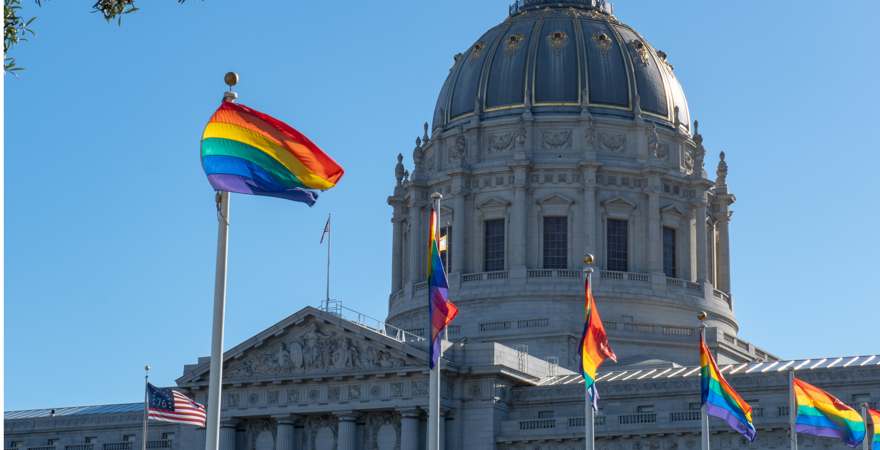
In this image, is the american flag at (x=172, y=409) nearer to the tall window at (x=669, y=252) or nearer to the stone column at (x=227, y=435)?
the stone column at (x=227, y=435)

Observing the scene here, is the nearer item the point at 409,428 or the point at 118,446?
the point at 409,428

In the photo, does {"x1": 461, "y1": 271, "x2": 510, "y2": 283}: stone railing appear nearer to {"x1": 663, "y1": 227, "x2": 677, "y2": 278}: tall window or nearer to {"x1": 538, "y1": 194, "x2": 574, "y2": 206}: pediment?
{"x1": 538, "y1": 194, "x2": 574, "y2": 206}: pediment

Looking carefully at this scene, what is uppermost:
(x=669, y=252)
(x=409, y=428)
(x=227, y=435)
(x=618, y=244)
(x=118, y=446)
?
(x=618, y=244)

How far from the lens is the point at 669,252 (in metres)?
104

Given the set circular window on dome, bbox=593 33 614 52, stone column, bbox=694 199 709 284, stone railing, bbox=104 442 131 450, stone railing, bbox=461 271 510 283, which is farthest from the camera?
circular window on dome, bbox=593 33 614 52

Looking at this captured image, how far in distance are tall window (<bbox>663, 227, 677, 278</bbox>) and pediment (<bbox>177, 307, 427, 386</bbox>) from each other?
91.5 feet

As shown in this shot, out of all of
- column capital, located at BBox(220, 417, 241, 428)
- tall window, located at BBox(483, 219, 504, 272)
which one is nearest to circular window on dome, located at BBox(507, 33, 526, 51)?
tall window, located at BBox(483, 219, 504, 272)

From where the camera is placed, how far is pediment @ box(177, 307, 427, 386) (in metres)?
80.4

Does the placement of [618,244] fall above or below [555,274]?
above

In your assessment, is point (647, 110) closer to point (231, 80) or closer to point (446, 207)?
point (446, 207)

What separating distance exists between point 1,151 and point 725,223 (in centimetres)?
9386

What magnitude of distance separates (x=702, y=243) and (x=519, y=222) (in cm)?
1231

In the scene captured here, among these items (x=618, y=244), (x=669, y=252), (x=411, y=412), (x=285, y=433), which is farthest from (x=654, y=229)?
A: (x=285, y=433)

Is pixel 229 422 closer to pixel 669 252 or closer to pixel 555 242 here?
pixel 555 242
